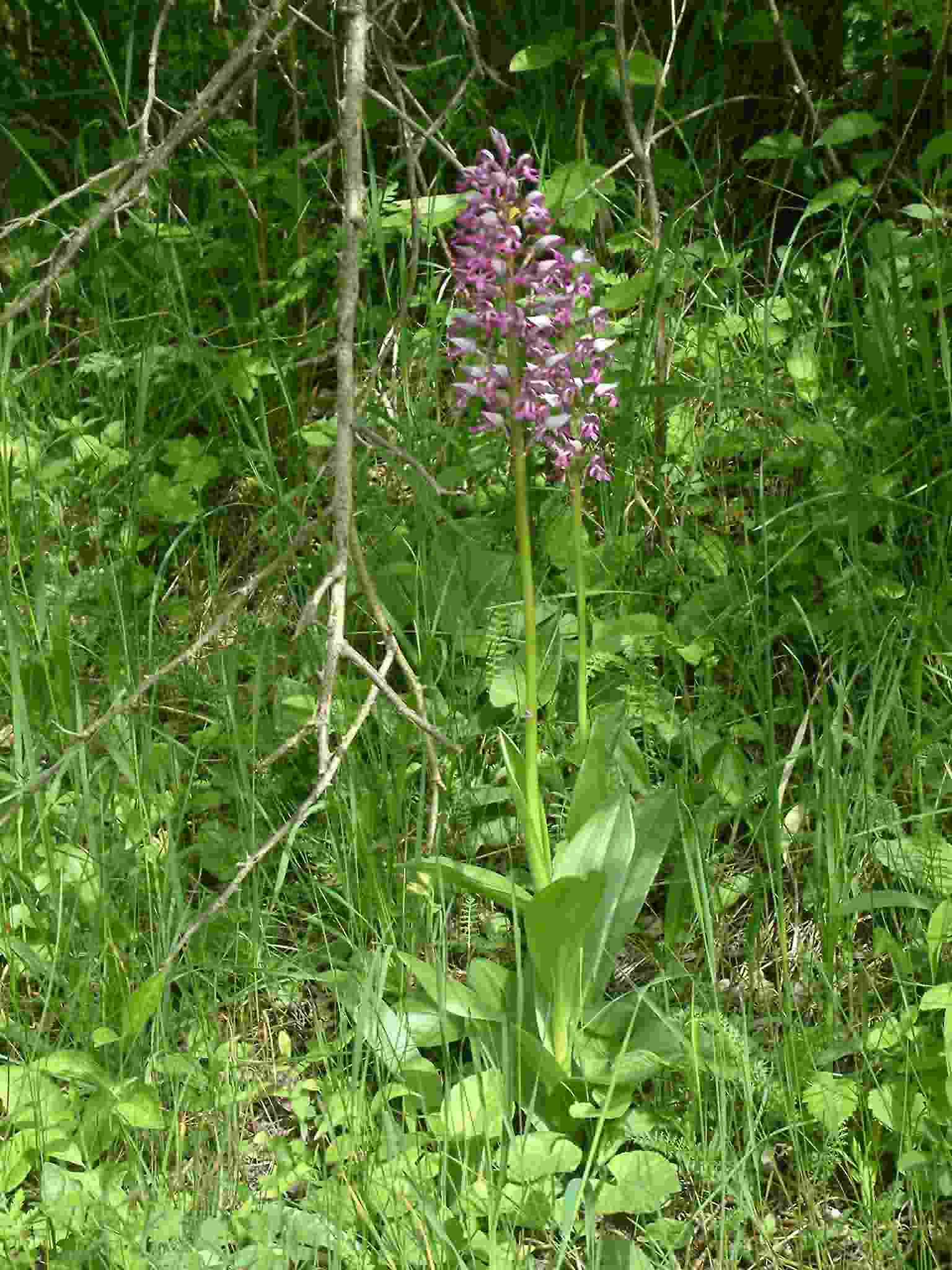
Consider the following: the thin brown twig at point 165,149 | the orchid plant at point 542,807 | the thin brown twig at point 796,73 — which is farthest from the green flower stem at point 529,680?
the thin brown twig at point 796,73

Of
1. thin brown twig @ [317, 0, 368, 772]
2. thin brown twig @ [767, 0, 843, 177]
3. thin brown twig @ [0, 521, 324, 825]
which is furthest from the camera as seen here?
thin brown twig @ [767, 0, 843, 177]

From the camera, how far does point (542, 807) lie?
1.80m

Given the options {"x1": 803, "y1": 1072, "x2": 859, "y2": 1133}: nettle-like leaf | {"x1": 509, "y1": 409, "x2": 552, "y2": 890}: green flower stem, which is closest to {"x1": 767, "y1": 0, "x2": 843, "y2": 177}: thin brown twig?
{"x1": 509, "y1": 409, "x2": 552, "y2": 890}: green flower stem

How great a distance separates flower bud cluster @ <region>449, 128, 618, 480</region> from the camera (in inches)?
64.4

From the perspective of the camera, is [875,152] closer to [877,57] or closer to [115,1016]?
[877,57]

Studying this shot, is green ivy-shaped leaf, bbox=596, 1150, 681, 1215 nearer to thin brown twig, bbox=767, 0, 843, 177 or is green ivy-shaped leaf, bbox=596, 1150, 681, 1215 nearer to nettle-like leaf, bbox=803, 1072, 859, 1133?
nettle-like leaf, bbox=803, 1072, 859, 1133

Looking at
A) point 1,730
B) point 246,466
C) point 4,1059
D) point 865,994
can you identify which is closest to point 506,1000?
point 865,994

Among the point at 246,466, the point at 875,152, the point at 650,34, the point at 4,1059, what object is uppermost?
the point at 650,34

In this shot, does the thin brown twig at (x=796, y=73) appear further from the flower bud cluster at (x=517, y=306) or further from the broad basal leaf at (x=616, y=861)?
the broad basal leaf at (x=616, y=861)

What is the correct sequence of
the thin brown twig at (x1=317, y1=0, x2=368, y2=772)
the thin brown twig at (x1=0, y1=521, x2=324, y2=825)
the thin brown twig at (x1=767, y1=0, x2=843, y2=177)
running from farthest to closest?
1. the thin brown twig at (x1=767, y1=0, x2=843, y2=177)
2. the thin brown twig at (x1=317, y1=0, x2=368, y2=772)
3. the thin brown twig at (x1=0, y1=521, x2=324, y2=825)

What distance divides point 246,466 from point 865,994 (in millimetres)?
1745

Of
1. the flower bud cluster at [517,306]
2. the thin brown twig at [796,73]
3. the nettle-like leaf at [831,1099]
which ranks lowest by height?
the nettle-like leaf at [831,1099]

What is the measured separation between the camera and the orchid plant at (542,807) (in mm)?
1649

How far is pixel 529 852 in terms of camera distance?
1.74 m
